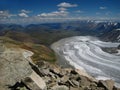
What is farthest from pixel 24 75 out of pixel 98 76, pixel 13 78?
pixel 98 76

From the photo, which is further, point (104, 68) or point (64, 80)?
point (104, 68)

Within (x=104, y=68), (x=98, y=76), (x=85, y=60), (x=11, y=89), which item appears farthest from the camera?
(x=85, y=60)

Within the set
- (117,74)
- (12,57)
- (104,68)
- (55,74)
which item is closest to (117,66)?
(104,68)

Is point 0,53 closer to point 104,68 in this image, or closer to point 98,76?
point 98,76

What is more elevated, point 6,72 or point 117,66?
point 6,72

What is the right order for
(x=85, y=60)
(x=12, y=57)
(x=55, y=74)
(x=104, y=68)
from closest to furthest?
(x=12, y=57)
(x=55, y=74)
(x=104, y=68)
(x=85, y=60)

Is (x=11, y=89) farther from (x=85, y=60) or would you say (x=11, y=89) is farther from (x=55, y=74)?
(x=85, y=60)

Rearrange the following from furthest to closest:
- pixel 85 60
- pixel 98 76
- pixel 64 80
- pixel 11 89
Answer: pixel 85 60 → pixel 98 76 → pixel 64 80 → pixel 11 89

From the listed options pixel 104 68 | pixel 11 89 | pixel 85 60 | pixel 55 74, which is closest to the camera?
pixel 11 89

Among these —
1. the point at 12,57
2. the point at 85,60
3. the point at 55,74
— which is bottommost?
the point at 85,60
